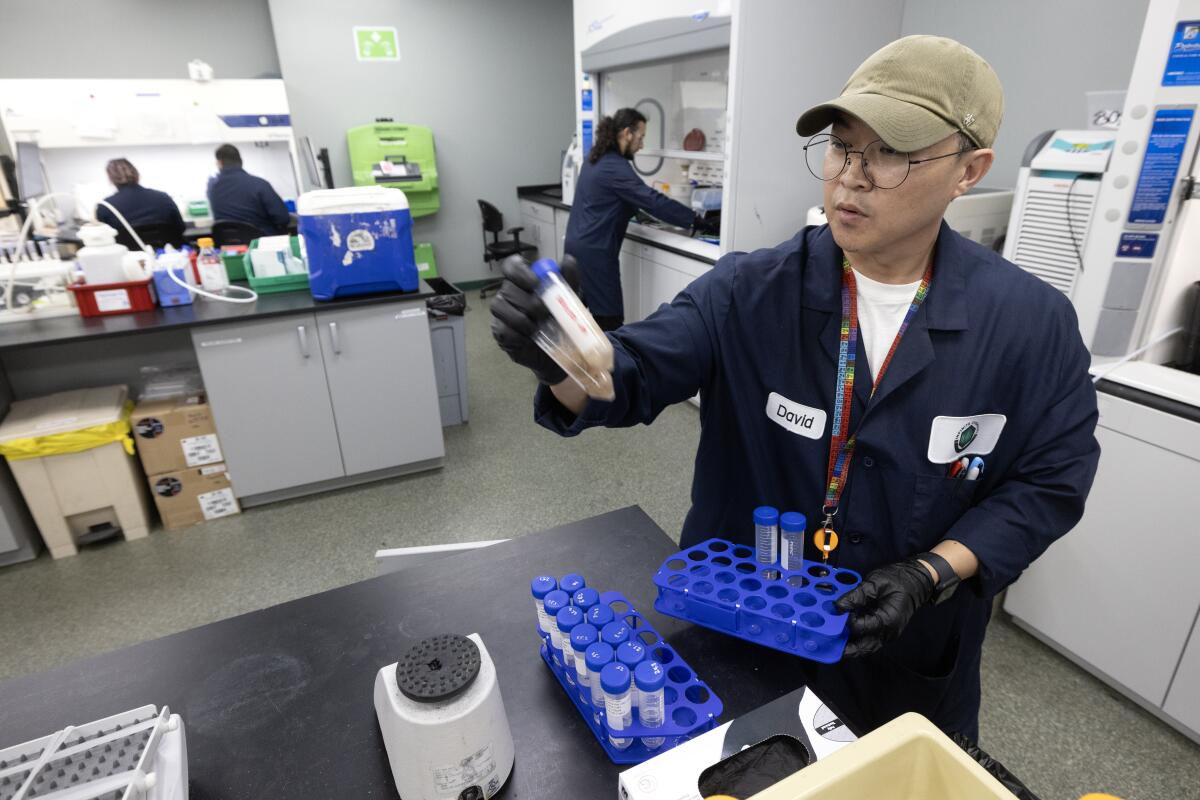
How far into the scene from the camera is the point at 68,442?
241 cm

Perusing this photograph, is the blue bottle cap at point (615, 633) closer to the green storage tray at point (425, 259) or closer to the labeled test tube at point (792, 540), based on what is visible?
the labeled test tube at point (792, 540)

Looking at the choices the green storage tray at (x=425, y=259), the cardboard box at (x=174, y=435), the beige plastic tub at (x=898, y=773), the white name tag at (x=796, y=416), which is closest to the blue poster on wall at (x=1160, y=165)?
the white name tag at (x=796, y=416)

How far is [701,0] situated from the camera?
2938 mm

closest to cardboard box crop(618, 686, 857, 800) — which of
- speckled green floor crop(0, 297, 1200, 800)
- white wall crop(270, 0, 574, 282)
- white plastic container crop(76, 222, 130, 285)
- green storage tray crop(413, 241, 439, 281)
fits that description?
speckled green floor crop(0, 297, 1200, 800)

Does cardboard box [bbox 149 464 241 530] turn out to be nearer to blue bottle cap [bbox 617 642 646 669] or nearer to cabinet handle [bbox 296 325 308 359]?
cabinet handle [bbox 296 325 308 359]

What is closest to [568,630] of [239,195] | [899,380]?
[899,380]

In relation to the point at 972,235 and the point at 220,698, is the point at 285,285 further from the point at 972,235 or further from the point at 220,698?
the point at 972,235

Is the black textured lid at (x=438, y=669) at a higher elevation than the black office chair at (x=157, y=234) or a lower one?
lower

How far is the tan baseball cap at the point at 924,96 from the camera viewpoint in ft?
2.84

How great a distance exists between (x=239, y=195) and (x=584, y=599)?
477cm

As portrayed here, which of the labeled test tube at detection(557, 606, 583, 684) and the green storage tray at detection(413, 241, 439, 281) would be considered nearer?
the labeled test tube at detection(557, 606, 583, 684)

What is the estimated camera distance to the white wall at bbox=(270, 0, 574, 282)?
5.37 metres

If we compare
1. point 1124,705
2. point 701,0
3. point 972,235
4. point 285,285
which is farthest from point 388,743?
point 701,0

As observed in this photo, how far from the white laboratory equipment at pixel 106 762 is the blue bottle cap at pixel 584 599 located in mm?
490
